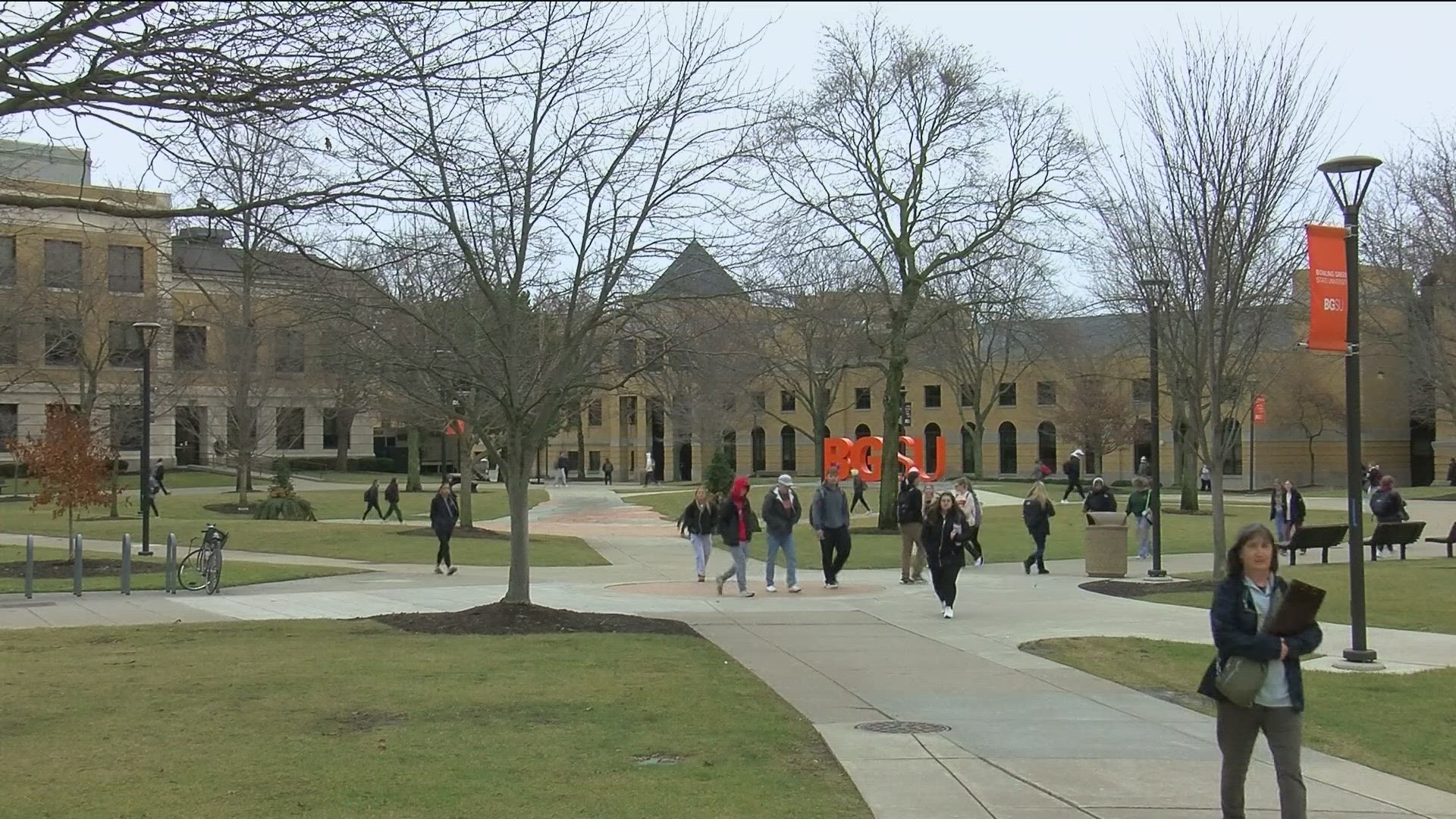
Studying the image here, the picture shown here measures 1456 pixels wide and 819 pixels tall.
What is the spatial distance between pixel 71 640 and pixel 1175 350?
1511 centimetres

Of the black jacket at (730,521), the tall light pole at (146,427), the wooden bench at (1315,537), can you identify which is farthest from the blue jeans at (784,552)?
the tall light pole at (146,427)

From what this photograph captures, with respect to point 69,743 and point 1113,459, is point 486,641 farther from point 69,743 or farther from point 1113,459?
point 1113,459

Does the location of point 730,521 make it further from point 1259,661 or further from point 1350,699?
point 1259,661

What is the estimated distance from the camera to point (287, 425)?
55.9 meters

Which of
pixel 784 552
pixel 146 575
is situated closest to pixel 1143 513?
pixel 784 552

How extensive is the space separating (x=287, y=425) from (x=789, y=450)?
42.3 m

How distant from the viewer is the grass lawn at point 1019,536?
2767 cm

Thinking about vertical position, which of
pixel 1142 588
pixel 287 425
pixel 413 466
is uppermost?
pixel 287 425

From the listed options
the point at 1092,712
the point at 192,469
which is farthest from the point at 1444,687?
the point at 192,469

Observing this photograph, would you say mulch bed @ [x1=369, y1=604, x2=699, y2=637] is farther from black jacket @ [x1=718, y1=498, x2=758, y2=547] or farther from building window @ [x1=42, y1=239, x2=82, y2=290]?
building window @ [x1=42, y1=239, x2=82, y2=290]

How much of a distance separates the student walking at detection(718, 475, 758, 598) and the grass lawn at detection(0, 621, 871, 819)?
6225mm

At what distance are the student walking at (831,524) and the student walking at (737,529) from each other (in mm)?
1333

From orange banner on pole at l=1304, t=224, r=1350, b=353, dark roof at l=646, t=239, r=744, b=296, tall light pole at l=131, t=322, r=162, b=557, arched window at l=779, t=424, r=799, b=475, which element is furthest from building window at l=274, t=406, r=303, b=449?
orange banner on pole at l=1304, t=224, r=1350, b=353

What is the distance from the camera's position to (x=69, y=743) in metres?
8.17
